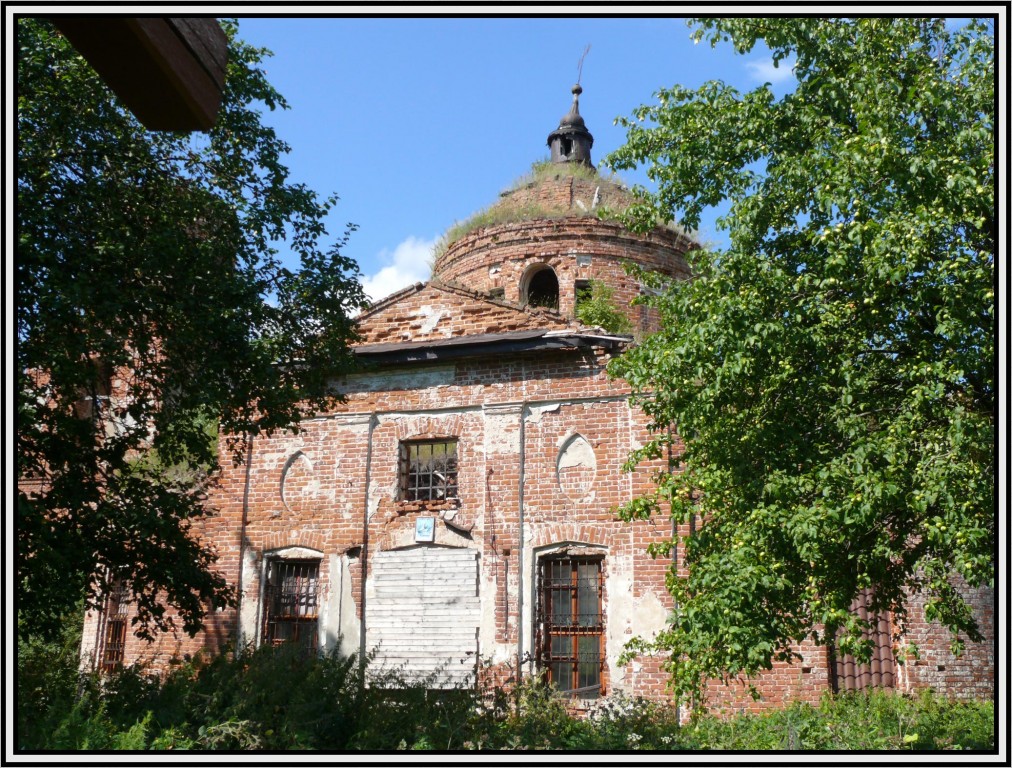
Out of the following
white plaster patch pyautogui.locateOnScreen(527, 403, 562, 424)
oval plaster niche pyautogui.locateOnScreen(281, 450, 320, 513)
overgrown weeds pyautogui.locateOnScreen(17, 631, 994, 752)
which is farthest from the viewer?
Answer: oval plaster niche pyautogui.locateOnScreen(281, 450, 320, 513)

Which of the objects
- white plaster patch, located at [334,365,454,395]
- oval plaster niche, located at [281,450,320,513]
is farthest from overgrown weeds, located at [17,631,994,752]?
white plaster patch, located at [334,365,454,395]

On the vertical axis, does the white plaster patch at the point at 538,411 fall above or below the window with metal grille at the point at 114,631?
above

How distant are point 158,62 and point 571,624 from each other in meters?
11.6

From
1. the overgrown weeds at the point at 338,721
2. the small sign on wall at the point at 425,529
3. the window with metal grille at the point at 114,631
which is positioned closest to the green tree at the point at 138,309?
the overgrown weeds at the point at 338,721

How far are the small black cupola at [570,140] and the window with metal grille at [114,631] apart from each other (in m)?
15.9

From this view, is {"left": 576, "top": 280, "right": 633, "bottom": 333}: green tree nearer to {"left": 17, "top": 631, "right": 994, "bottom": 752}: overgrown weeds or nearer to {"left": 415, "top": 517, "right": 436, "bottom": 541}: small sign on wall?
{"left": 415, "top": 517, "right": 436, "bottom": 541}: small sign on wall

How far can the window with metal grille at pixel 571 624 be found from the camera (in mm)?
12930

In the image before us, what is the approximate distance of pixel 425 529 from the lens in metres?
13.9

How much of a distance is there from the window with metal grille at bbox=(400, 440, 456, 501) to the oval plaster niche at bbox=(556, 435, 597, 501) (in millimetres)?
1787

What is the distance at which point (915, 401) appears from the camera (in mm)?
7051

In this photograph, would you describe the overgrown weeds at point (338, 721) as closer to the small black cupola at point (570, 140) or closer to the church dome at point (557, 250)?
the church dome at point (557, 250)

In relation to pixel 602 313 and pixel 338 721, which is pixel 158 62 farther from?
pixel 602 313

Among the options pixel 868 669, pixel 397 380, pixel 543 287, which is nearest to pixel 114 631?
pixel 397 380

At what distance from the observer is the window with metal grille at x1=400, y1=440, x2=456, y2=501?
47.0 feet
